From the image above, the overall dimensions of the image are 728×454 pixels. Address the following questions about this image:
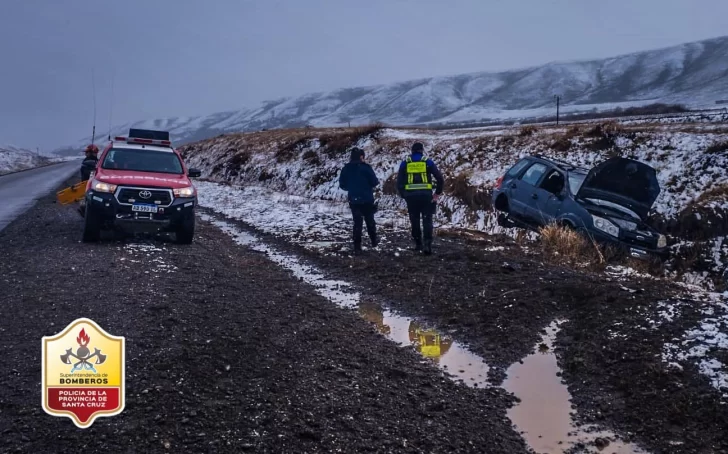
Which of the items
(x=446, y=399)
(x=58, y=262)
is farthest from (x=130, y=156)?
(x=446, y=399)

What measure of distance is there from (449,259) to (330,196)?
11971 millimetres

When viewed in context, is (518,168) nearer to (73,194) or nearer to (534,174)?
(534,174)

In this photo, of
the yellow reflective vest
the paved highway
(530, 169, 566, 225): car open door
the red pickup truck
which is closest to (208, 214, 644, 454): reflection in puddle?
the yellow reflective vest

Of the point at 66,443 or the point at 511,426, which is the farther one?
the point at 511,426

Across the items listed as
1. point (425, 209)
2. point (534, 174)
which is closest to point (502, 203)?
point (534, 174)

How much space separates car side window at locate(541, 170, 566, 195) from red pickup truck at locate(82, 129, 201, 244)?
706cm

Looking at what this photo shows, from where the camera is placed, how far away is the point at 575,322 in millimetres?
5891

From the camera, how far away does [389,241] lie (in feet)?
36.2

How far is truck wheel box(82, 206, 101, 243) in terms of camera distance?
370 inches

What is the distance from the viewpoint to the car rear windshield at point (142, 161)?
1047 centimetres

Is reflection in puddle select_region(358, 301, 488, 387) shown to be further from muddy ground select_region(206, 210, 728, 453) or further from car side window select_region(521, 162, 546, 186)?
car side window select_region(521, 162, 546, 186)

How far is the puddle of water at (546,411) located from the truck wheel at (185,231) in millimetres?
6799

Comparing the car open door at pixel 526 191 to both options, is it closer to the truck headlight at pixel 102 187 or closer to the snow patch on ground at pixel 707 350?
the snow patch on ground at pixel 707 350

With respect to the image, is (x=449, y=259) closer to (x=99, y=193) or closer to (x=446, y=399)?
(x=446, y=399)
